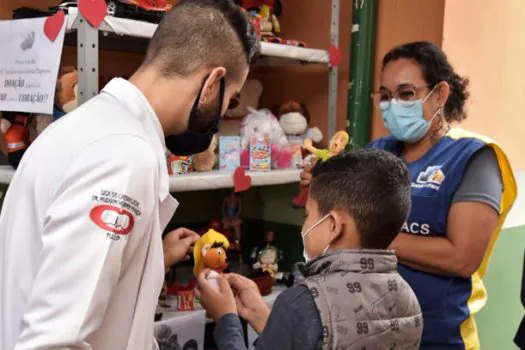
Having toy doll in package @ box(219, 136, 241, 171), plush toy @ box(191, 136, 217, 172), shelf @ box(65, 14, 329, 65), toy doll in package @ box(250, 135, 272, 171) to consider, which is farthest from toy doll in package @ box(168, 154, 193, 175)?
shelf @ box(65, 14, 329, 65)

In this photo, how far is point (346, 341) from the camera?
955 mm

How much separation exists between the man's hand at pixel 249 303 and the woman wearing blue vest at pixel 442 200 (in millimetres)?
408

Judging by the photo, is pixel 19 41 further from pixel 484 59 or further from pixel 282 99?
pixel 484 59

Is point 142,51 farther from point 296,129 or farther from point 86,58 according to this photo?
point 86,58

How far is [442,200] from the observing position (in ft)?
4.79

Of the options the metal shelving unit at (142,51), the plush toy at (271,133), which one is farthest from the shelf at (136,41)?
the plush toy at (271,133)

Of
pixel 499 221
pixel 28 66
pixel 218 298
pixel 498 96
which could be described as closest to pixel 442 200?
pixel 499 221

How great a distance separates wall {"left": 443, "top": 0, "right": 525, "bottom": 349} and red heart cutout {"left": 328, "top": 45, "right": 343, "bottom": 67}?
0.41 metres

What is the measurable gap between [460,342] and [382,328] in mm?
602

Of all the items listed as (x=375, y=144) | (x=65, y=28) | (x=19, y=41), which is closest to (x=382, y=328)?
(x=375, y=144)

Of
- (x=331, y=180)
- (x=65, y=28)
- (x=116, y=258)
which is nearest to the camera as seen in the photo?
(x=116, y=258)

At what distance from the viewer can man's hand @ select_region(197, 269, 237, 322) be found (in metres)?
1.26

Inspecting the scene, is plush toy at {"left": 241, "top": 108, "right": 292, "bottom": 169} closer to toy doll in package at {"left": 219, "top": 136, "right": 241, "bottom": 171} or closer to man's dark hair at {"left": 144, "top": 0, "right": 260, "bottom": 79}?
toy doll in package at {"left": 219, "top": 136, "right": 241, "bottom": 171}

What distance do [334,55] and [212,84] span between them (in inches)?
47.4
